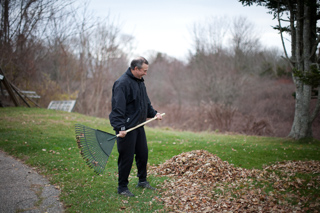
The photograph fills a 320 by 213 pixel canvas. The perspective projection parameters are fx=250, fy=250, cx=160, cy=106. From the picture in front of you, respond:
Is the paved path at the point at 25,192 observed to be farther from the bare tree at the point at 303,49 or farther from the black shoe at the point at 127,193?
the bare tree at the point at 303,49

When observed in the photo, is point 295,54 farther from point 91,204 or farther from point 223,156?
point 91,204

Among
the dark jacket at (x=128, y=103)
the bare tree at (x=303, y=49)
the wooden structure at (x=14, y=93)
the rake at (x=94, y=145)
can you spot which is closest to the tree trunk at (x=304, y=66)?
the bare tree at (x=303, y=49)

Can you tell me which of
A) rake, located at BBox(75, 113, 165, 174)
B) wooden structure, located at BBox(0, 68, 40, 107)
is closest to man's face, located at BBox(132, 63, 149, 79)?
rake, located at BBox(75, 113, 165, 174)

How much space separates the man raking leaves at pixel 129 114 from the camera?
159 inches

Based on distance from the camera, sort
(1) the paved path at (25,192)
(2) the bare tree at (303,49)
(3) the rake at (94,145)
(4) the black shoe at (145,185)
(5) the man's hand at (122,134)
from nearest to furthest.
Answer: (1) the paved path at (25,192) < (5) the man's hand at (122,134) < (3) the rake at (94,145) < (4) the black shoe at (145,185) < (2) the bare tree at (303,49)

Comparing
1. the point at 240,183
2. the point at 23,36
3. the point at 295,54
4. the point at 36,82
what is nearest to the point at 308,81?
the point at 295,54

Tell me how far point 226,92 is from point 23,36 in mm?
16414

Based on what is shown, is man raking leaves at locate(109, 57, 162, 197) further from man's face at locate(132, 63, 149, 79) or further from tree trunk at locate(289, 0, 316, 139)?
tree trunk at locate(289, 0, 316, 139)

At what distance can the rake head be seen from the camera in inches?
162

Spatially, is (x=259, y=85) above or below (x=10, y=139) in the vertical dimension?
above

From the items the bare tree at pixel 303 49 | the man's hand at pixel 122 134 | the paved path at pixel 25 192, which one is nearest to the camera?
the paved path at pixel 25 192

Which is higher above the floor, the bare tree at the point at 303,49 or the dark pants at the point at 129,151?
the bare tree at the point at 303,49

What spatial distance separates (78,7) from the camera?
16.9 meters

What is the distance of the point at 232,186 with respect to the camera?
15.6 ft
